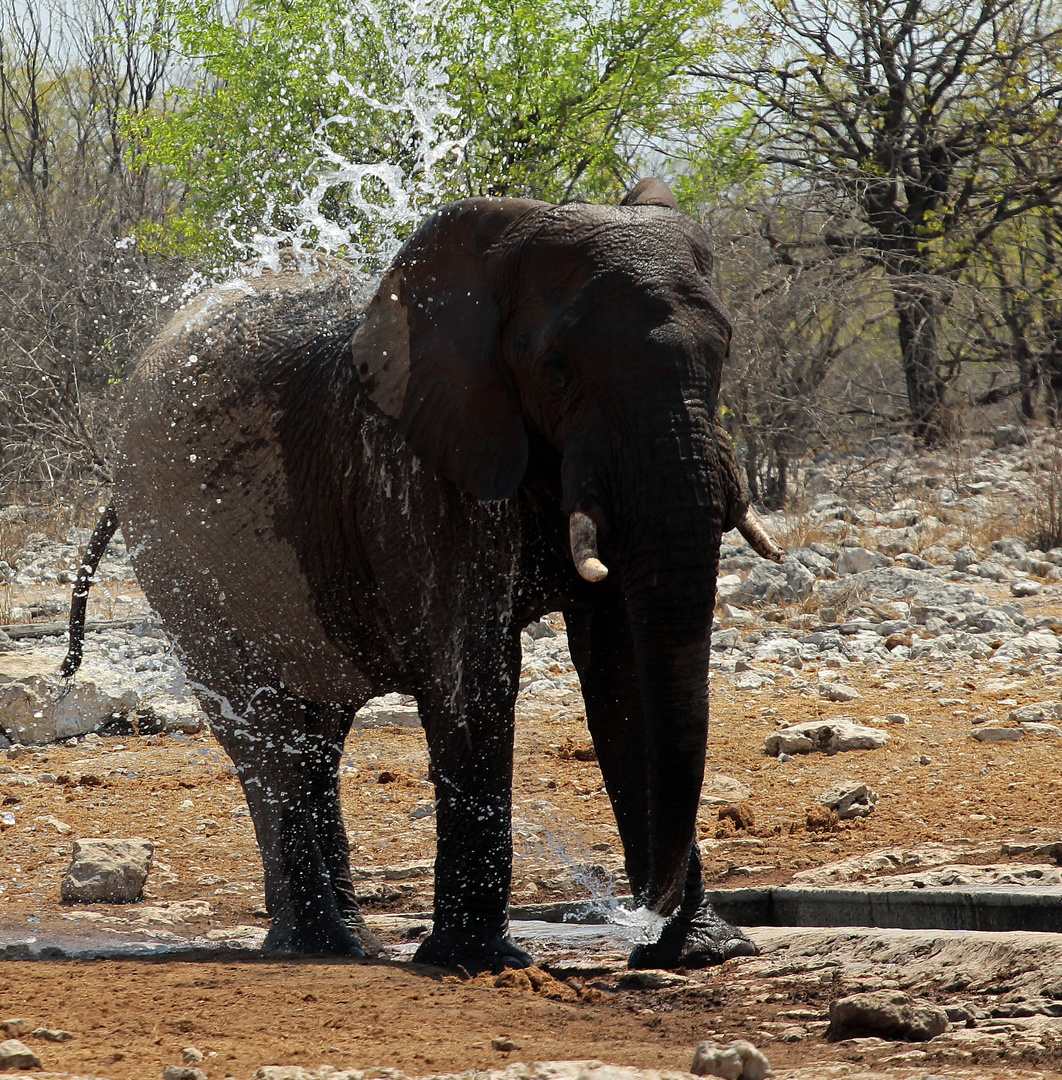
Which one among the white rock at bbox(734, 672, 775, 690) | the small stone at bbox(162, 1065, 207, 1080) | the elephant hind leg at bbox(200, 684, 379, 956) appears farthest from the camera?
the white rock at bbox(734, 672, 775, 690)

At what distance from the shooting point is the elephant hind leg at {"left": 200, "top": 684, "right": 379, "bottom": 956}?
4891mm

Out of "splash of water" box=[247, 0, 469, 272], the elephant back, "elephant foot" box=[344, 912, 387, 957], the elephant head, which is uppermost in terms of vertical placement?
"splash of water" box=[247, 0, 469, 272]

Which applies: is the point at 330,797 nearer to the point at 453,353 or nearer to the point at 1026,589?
the point at 453,353

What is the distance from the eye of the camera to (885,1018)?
311 centimetres

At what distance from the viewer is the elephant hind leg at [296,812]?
4.89 meters

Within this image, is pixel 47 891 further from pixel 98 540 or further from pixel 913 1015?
pixel 913 1015

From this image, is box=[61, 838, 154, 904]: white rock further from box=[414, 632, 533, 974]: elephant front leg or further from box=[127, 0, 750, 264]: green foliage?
box=[127, 0, 750, 264]: green foliage

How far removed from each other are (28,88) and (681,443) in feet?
86.2

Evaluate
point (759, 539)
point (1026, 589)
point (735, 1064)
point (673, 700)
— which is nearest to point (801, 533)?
point (1026, 589)

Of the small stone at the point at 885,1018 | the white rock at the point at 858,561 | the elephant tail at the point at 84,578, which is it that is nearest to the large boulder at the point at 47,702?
the elephant tail at the point at 84,578

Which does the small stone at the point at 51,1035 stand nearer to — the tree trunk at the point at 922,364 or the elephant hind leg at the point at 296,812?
the elephant hind leg at the point at 296,812

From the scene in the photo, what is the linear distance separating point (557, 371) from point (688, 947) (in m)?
1.78

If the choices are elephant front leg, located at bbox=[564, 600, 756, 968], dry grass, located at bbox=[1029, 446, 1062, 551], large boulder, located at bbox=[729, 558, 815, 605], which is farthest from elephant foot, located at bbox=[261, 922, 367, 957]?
dry grass, located at bbox=[1029, 446, 1062, 551]

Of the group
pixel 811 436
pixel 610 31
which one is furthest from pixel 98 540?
pixel 610 31
